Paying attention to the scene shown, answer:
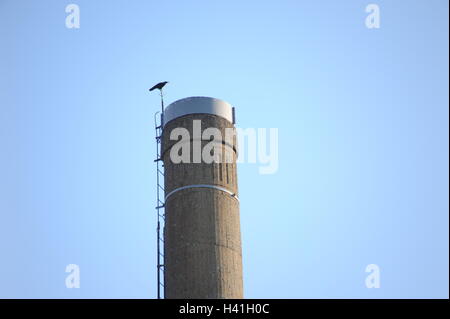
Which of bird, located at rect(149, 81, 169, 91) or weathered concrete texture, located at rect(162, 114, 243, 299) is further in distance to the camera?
bird, located at rect(149, 81, 169, 91)

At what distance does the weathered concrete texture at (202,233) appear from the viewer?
1131 inches

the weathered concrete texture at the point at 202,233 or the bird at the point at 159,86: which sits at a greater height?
the bird at the point at 159,86

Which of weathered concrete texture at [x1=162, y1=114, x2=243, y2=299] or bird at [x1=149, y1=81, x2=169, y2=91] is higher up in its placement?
bird at [x1=149, y1=81, x2=169, y2=91]

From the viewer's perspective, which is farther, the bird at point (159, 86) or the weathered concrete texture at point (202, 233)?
the bird at point (159, 86)

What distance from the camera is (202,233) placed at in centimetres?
2933

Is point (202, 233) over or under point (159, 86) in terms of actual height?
under

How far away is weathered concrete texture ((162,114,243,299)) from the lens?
28.7 meters

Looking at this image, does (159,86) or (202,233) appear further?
(159,86)
